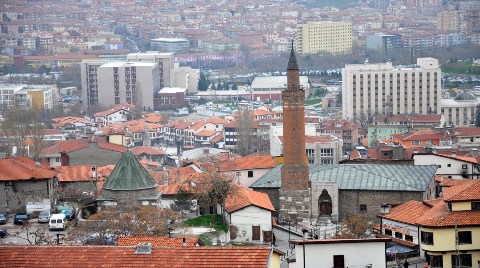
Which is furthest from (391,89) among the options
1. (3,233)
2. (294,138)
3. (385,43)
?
(385,43)

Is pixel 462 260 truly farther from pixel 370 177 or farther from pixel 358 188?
pixel 370 177

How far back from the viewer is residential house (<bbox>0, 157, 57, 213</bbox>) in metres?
29.3

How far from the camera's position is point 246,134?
63219 millimetres

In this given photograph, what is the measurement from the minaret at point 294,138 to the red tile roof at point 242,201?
8.46 ft

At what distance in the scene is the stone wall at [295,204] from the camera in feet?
109

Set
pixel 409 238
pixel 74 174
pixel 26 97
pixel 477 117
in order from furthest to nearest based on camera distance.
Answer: pixel 26 97 → pixel 477 117 → pixel 74 174 → pixel 409 238

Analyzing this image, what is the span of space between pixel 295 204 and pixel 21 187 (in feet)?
23.8

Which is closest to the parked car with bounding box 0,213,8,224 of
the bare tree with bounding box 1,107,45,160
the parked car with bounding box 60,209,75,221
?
the parked car with bounding box 60,209,75,221

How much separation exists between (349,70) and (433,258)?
5631cm

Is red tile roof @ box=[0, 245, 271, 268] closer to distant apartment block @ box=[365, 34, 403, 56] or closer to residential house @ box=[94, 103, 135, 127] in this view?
residential house @ box=[94, 103, 135, 127]

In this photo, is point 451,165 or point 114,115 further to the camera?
point 114,115

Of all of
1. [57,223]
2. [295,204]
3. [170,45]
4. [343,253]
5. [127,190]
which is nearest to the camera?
[343,253]

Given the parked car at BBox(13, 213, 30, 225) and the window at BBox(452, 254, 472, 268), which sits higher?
the window at BBox(452, 254, 472, 268)

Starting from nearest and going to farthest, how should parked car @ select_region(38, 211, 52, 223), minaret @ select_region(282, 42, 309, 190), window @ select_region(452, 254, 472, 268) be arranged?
1. window @ select_region(452, 254, 472, 268)
2. parked car @ select_region(38, 211, 52, 223)
3. minaret @ select_region(282, 42, 309, 190)
